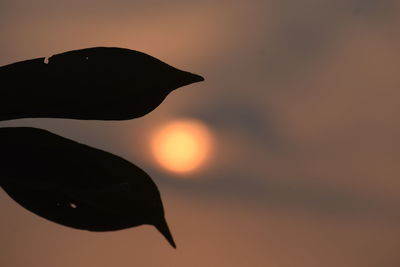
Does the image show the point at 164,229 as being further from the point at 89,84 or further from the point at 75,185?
the point at 89,84

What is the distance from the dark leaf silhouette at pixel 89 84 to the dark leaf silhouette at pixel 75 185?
0.15 ft

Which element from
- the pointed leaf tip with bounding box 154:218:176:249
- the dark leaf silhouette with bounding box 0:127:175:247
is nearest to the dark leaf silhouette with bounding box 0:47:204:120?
the dark leaf silhouette with bounding box 0:127:175:247

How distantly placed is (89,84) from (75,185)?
150 mm

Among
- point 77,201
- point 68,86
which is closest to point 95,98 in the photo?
point 68,86

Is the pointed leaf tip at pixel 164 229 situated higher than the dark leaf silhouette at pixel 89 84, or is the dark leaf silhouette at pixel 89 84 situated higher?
the dark leaf silhouette at pixel 89 84

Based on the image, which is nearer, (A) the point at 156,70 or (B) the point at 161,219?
(B) the point at 161,219

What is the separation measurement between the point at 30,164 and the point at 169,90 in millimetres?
225

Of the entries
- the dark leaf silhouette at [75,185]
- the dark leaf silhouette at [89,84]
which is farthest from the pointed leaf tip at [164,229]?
the dark leaf silhouette at [89,84]

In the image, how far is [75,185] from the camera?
696 mm

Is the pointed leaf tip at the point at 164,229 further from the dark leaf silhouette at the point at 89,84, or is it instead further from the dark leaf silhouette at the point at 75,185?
the dark leaf silhouette at the point at 89,84

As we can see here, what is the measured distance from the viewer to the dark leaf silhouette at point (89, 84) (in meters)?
0.70

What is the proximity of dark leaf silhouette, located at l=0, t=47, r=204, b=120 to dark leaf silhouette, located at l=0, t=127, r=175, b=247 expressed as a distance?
1.8 inches

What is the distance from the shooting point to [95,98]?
29.0 inches

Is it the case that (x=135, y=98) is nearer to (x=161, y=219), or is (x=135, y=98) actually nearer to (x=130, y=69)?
(x=130, y=69)
